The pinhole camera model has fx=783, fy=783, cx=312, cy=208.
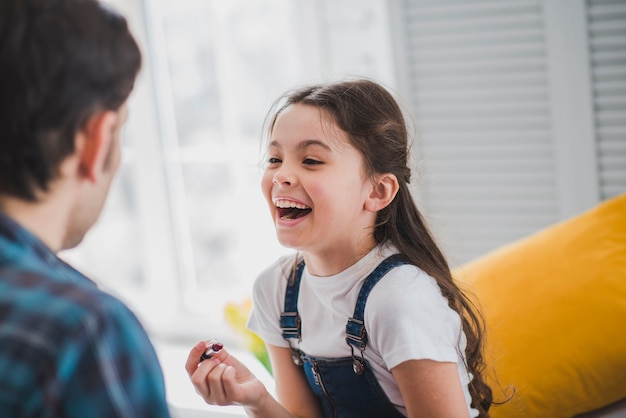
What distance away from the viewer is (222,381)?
1196 mm

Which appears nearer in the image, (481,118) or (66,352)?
(66,352)

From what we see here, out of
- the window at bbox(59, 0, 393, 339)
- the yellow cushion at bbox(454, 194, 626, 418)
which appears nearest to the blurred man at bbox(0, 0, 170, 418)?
the yellow cushion at bbox(454, 194, 626, 418)

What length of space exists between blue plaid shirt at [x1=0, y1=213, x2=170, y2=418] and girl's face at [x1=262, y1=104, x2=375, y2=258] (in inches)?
18.8

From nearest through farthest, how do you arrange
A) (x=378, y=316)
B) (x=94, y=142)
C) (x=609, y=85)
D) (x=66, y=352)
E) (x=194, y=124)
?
1. (x=66, y=352)
2. (x=94, y=142)
3. (x=378, y=316)
4. (x=609, y=85)
5. (x=194, y=124)

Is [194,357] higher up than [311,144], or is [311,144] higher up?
[311,144]

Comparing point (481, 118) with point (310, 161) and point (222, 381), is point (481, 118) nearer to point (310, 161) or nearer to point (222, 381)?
point (310, 161)

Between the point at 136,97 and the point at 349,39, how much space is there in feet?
2.68

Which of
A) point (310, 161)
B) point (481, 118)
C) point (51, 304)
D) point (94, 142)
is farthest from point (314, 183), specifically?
point (481, 118)

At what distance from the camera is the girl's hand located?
3.92 feet

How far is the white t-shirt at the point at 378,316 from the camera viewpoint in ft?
3.78

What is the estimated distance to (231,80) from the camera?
8.21ft

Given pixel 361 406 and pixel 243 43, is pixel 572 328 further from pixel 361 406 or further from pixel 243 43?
pixel 243 43

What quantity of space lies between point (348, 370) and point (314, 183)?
0.31 meters

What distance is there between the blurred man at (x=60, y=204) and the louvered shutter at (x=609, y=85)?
1.30m
